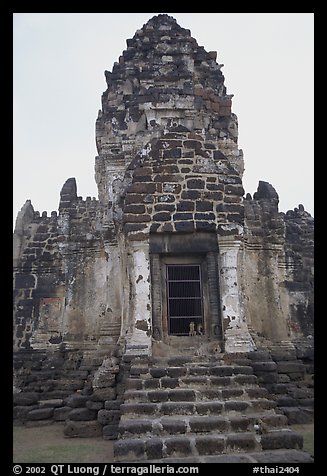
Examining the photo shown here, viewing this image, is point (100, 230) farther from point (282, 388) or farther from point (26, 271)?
point (282, 388)

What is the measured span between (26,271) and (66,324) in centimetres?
247

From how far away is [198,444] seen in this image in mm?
7105

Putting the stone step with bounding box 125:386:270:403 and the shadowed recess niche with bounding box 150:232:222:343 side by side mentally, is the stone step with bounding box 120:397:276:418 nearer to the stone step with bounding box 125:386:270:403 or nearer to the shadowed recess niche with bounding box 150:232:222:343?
the stone step with bounding box 125:386:270:403

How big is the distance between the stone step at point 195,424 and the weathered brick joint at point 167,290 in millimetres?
21

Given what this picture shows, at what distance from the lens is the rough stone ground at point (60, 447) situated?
756 centimetres

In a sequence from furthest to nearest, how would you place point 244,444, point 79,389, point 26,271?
point 26,271 → point 79,389 → point 244,444

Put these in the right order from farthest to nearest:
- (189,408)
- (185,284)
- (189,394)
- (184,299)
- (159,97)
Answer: (159,97) < (185,284) < (184,299) < (189,394) < (189,408)

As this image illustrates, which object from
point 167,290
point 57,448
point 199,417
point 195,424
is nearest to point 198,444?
point 195,424

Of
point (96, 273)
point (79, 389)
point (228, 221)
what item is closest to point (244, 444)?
point (228, 221)

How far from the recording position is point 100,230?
13.5 meters

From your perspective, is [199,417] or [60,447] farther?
[60,447]

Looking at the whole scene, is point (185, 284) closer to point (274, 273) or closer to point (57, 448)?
point (57, 448)

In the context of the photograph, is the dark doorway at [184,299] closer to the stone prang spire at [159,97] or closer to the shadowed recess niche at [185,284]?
the shadowed recess niche at [185,284]

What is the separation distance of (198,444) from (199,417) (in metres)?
0.67
